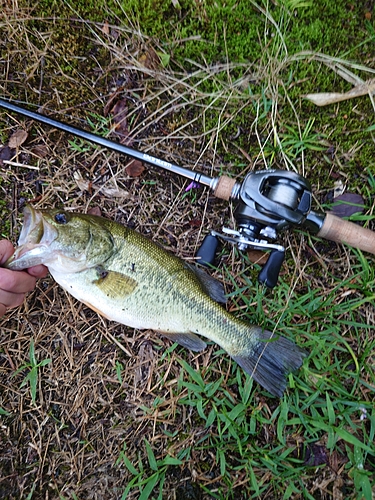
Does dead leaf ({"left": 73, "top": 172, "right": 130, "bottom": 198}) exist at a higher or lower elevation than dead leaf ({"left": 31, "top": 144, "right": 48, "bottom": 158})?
lower

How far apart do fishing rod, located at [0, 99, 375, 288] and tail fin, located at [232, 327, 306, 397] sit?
0.45m

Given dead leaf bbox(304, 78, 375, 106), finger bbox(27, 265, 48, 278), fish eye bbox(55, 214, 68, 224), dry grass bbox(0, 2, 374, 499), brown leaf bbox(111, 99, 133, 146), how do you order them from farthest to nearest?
brown leaf bbox(111, 99, 133, 146)
dead leaf bbox(304, 78, 375, 106)
dry grass bbox(0, 2, 374, 499)
finger bbox(27, 265, 48, 278)
fish eye bbox(55, 214, 68, 224)

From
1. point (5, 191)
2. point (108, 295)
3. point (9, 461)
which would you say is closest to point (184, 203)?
point (108, 295)

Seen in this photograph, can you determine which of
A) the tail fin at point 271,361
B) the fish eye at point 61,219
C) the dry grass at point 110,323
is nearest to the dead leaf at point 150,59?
the dry grass at point 110,323

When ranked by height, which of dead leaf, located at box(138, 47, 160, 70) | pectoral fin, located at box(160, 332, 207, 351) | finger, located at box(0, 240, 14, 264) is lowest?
pectoral fin, located at box(160, 332, 207, 351)

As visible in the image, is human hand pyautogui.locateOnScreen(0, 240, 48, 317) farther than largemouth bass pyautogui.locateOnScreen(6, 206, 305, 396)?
No

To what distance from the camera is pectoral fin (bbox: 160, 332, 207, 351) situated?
8.86ft

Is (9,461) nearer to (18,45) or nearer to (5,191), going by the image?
(5,191)

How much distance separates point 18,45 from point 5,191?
1269 mm

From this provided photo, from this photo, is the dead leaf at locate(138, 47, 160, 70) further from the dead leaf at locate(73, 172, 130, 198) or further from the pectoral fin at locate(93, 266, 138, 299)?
the pectoral fin at locate(93, 266, 138, 299)

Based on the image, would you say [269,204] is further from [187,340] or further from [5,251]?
[5,251]

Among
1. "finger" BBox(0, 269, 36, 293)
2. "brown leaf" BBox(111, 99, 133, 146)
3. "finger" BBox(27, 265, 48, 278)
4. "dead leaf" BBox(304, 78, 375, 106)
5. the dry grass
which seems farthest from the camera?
"brown leaf" BBox(111, 99, 133, 146)

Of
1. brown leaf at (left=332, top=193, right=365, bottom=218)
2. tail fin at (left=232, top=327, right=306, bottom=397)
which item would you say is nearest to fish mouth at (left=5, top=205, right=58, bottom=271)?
tail fin at (left=232, top=327, right=306, bottom=397)

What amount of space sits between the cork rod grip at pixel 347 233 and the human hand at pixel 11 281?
6.88 feet
